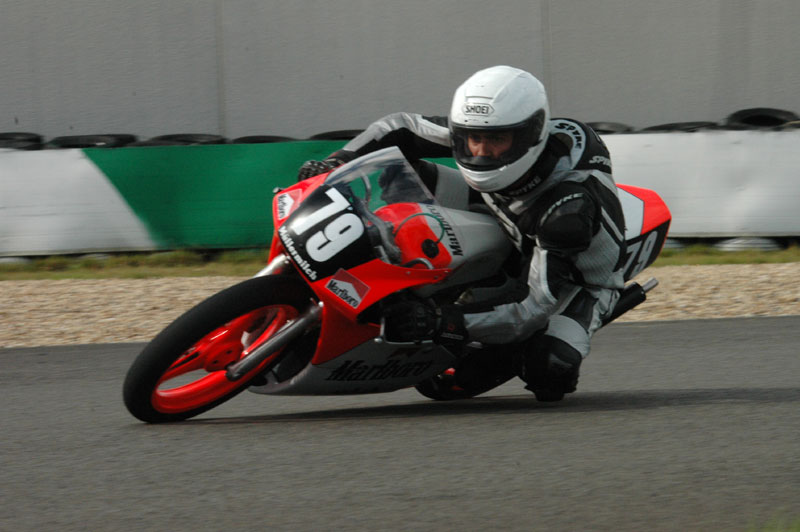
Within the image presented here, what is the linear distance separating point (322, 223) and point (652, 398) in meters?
1.93

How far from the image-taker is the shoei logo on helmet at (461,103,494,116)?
4281 millimetres

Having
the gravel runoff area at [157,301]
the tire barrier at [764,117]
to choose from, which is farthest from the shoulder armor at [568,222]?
the tire barrier at [764,117]

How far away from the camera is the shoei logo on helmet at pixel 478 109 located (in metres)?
4.28

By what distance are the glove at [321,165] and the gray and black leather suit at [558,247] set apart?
0.45 ft

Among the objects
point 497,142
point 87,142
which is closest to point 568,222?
point 497,142

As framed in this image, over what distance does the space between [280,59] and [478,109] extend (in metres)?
10.5

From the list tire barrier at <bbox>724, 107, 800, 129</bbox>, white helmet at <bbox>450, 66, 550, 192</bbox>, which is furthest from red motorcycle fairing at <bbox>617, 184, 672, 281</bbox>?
tire barrier at <bbox>724, 107, 800, 129</bbox>

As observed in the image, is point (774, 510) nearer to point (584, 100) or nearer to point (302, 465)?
point (302, 465)

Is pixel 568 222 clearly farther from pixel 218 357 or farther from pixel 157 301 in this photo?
pixel 157 301

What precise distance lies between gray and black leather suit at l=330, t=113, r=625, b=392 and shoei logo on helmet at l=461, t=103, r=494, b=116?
0.32 m

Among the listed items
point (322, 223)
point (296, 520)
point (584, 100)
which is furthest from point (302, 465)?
point (584, 100)

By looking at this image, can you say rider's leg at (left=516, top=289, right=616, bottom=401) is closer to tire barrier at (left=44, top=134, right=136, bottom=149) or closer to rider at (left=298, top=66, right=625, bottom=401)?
rider at (left=298, top=66, right=625, bottom=401)

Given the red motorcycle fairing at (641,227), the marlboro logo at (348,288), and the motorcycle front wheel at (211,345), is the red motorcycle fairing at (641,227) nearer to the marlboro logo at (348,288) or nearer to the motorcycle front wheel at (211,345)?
the marlboro logo at (348,288)

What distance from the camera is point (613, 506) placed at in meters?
3.31
